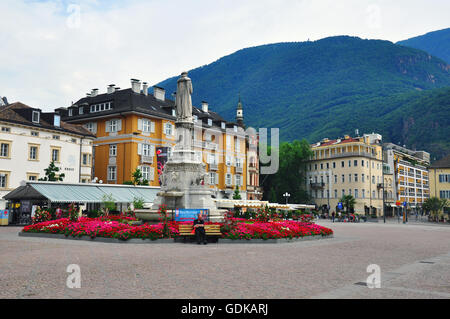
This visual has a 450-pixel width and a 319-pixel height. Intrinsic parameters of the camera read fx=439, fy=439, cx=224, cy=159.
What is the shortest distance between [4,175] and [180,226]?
3180 centimetres

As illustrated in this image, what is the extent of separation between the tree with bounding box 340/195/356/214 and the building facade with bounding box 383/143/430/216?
14.8m

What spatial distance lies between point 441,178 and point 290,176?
27.7 m

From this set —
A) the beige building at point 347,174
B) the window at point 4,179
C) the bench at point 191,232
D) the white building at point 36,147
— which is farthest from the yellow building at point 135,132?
the bench at point 191,232

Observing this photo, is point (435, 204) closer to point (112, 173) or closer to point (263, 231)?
point (112, 173)

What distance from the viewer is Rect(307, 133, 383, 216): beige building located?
8431cm

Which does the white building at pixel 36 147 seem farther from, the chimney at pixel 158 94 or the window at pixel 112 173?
the chimney at pixel 158 94

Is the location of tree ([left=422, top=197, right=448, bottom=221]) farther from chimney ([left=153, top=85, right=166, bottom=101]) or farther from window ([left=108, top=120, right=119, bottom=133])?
window ([left=108, top=120, right=119, bottom=133])

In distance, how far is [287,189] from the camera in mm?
88938

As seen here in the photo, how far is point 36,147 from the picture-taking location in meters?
46.0

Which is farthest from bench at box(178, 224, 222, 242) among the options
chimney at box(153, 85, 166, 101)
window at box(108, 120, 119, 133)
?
chimney at box(153, 85, 166, 101)

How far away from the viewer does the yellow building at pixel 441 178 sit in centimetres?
7425

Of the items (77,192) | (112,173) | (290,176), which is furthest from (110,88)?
(290,176)

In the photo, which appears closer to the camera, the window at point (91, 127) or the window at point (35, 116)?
the window at point (35, 116)
